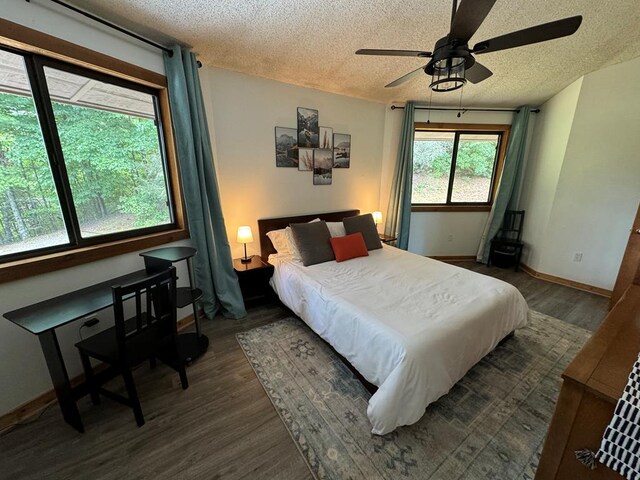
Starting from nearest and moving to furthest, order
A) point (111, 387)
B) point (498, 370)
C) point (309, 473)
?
1. point (309, 473)
2. point (111, 387)
3. point (498, 370)

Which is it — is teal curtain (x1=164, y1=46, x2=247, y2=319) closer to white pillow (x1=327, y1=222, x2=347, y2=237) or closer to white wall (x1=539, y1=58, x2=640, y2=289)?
white pillow (x1=327, y1=222, x2=347, y2=237)

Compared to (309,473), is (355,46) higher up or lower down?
higher up

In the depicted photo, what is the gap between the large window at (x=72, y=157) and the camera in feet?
5.04

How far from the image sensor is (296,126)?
3.09 m

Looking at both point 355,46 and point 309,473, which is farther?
point 355,46

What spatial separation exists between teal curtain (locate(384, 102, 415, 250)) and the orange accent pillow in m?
1.41

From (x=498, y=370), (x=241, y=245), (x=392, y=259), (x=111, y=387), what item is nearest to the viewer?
(x=111, y=387)

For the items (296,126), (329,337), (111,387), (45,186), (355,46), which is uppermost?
(355,46)

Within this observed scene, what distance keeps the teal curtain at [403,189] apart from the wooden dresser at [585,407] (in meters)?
3.14

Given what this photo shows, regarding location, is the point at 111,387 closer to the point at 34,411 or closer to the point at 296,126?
the point at 34,411

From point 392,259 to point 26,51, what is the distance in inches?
126

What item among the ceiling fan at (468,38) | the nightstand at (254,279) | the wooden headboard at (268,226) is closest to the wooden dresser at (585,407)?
the ceiling fan at (468,38)

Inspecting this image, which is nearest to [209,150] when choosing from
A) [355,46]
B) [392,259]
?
Result: [355,46]

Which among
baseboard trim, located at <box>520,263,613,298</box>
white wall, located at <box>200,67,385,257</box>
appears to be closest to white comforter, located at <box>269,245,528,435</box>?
white wall, located at <box>200,67,385,257</box>
